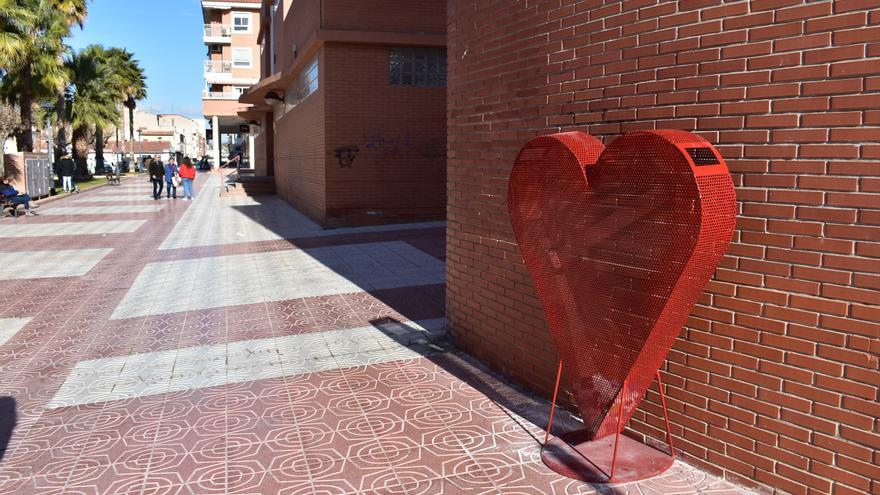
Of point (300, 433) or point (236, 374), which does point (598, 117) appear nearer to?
point (300, 433)

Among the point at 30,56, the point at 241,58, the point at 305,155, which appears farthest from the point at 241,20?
the point at 305,155

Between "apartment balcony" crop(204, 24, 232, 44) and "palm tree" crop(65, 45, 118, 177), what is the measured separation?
50.3 ft

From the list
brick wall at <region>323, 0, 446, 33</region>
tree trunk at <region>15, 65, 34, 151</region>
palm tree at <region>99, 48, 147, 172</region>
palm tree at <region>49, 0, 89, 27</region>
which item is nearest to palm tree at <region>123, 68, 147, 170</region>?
palm tree at <region>99, 48, 147, 172</region>

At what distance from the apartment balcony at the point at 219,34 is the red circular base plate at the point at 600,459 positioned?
205ft

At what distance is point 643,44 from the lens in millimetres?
3924

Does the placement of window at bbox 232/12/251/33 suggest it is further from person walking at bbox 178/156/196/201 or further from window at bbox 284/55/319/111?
window at bbox 284/55/319/111

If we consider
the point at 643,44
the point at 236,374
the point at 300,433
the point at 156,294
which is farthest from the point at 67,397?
the point at 643,44

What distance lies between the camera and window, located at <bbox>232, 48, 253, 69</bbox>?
5859cm

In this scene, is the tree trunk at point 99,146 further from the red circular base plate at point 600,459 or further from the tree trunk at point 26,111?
the red circular base plate at point 600,459

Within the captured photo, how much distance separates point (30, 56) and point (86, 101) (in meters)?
17.8

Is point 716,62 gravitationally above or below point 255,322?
above

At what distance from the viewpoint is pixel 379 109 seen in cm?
Result: 1520

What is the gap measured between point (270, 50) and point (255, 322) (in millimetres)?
25896

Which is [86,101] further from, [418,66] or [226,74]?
[418,66]
